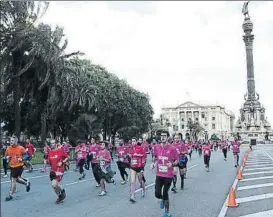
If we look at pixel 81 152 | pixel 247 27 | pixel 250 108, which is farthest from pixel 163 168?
pixel 247 27

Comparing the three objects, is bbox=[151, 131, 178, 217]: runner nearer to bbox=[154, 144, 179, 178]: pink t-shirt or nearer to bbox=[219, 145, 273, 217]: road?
bbox=[154, 144, 179, 178]: pink t-shirt

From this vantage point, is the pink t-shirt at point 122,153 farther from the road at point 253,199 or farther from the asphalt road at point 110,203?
the road at point 253,199

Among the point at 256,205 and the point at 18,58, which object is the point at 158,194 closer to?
the point at 256,205

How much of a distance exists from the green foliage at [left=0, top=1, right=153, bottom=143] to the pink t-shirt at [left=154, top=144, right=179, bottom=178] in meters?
17.6

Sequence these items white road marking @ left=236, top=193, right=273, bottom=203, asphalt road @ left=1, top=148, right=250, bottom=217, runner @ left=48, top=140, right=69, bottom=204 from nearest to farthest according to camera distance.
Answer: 1. asphalt road @ left=1, top=148, right=250, bottom=217
2. runner @ left=48, top=140, right=69, bottom=204
3. white road marking @ left=236, top=193, right=273, bottom=203

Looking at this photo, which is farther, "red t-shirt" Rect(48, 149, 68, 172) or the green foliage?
the green foliage

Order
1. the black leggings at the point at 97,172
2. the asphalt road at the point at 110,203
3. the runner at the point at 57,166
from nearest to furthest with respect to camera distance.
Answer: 1. the asphalt road at the point at 110,203
2. the runner at the point at 57,166
3. the black leggings at the point at 97,172

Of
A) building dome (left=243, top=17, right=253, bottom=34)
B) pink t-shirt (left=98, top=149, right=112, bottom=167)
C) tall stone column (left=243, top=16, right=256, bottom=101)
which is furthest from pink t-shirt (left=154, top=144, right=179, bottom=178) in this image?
building dome (left=243, top=17, right=253, bottom=34)

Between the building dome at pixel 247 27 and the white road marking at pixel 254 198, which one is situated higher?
the building dome at pixel 247 27

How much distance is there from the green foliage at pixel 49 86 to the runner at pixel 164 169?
17605 mm

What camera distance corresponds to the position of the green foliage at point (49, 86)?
92.0 ft

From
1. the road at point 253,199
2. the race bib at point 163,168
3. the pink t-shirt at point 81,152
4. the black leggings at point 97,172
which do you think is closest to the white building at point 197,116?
the pink t-shirt at point 81,152

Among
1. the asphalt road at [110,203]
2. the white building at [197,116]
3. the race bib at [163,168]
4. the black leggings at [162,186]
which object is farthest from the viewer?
the white building at [197,116]

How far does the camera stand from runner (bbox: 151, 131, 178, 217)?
28.7ft
